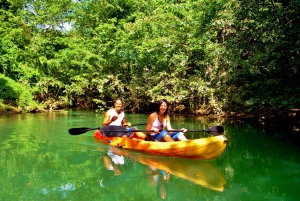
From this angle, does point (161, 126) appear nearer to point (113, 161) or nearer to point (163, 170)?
point (113, 161)

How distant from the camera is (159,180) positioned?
162 inches

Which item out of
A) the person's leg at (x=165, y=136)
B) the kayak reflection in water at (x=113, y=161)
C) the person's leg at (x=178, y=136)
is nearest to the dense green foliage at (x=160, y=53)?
the person's leg at (x=178, y=136)

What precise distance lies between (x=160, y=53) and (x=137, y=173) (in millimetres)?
8608

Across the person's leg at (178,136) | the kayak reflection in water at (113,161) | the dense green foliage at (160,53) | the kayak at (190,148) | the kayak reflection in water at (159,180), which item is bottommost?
the kayak reflection in water at (159,180)

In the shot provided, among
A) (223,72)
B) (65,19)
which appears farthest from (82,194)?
(65,19)

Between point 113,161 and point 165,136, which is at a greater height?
point 165,136

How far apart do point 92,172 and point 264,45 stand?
223 inches

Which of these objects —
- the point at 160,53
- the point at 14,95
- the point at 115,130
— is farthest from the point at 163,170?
the point at 14,95

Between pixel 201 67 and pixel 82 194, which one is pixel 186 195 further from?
pixel 201 67

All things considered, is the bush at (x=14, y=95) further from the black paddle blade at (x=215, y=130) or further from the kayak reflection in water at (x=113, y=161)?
the black paddle blade at (x=215, y=130)

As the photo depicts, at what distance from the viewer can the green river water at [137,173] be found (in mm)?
3588

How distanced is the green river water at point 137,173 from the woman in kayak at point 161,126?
449mm

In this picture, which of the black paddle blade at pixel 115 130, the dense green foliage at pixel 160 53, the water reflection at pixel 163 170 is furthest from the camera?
the dense green foliage at pixel 160 53

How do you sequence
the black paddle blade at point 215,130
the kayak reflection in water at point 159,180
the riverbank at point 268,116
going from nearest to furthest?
the kayak reflection in water at point 159,180, the black paddle blade at point 215,130, the riverbank at point 268,116
